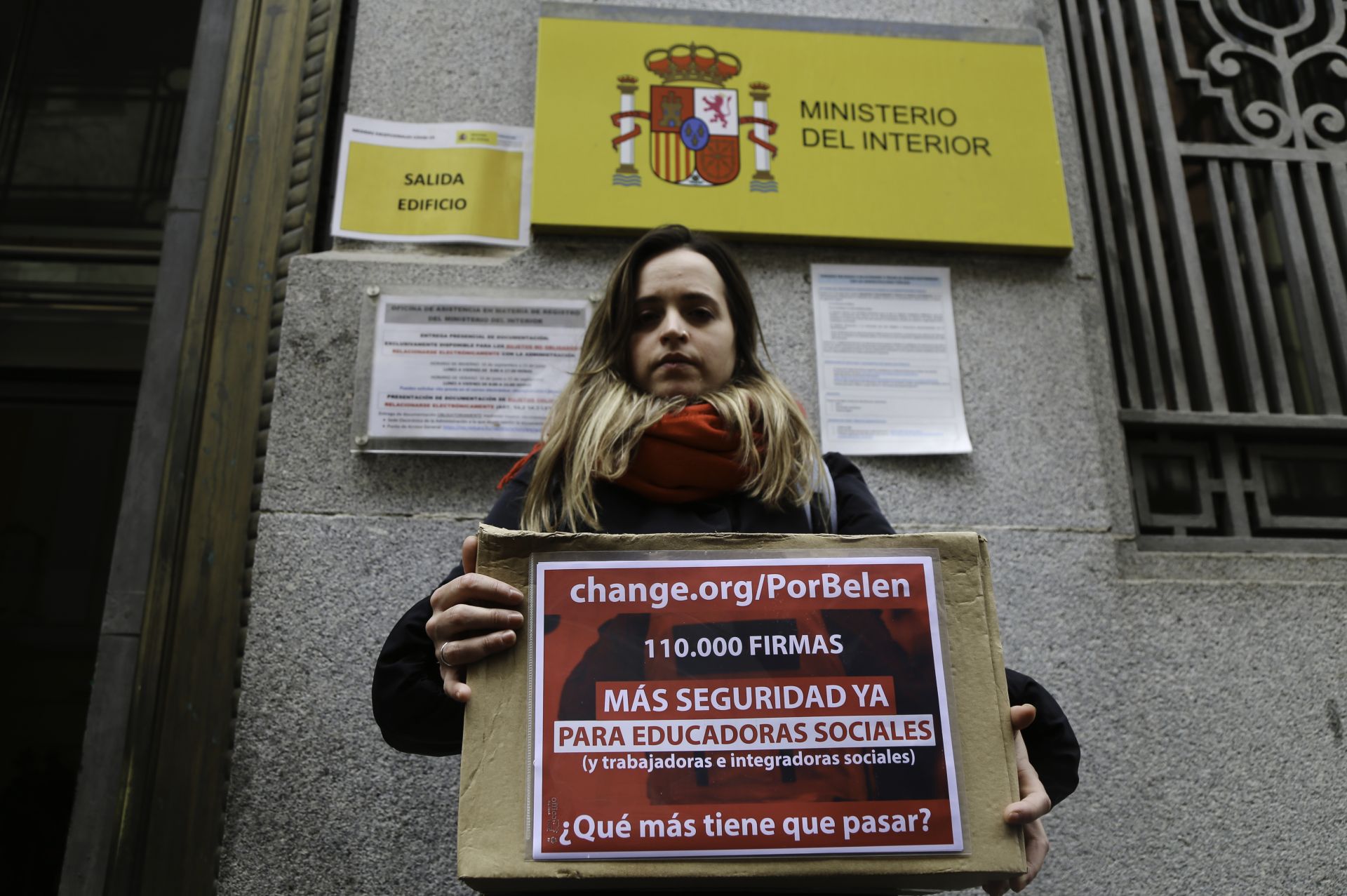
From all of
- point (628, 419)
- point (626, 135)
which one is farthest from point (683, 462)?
point (626, 135)

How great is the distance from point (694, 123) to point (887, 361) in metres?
0.95

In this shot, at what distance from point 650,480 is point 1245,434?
2210 millimetres

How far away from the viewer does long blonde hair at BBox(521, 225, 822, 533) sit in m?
1.80

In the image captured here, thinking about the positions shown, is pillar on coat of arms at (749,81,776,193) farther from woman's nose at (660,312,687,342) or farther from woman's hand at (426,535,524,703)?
woman's hand at (426,535,524,703)

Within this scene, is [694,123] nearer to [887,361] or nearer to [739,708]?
[887,361]

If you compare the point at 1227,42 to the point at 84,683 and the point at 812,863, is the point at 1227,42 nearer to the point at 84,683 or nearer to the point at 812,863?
the point at 812,863

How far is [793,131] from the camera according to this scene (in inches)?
116

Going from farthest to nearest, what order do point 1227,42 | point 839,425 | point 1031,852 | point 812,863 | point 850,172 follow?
point 1227,42
point 850,172
point 839,425
point 1031,852
point 812,863

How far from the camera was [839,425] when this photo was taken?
8.93 ft

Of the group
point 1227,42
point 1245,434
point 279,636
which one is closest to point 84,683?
point 279,636

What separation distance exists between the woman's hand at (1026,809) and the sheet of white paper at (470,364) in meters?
1.58

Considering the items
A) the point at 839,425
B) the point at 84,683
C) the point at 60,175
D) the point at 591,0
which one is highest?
the point at 60,175

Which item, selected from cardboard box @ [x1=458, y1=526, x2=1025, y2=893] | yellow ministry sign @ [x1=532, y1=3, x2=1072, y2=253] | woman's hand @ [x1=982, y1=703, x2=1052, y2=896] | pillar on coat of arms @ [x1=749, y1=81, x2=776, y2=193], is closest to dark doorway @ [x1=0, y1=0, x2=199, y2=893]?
yellow ministry sign @ [x1=532, y1=3, x2=1072, y2=253]

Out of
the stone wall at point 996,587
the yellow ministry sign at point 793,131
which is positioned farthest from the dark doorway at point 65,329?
the yellow ministry sign at point 793,131
